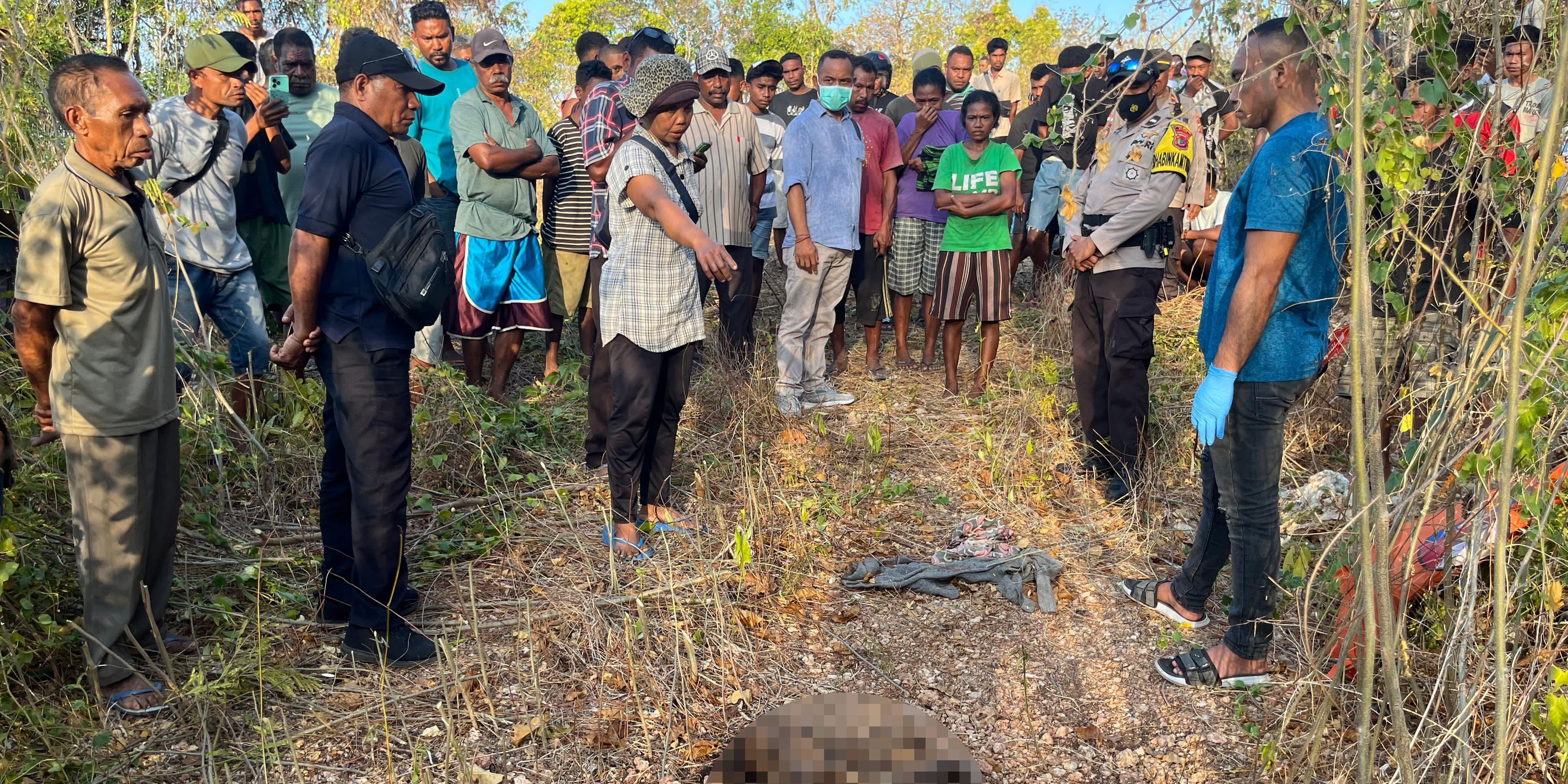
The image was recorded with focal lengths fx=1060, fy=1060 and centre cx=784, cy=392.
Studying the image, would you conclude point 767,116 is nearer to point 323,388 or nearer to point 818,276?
point 818,276

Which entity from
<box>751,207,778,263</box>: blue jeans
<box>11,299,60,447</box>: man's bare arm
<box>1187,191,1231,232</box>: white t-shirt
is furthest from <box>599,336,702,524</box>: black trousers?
<box>1187,191,1231,232</box>: white t-shirt

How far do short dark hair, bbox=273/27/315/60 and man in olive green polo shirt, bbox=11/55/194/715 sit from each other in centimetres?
307

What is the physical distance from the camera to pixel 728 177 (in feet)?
18.5

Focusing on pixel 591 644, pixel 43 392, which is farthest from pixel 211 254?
pixel 591 644

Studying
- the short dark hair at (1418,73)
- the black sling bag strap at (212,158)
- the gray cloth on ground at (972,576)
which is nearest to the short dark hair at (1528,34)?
the short dark hair at (1418,73)

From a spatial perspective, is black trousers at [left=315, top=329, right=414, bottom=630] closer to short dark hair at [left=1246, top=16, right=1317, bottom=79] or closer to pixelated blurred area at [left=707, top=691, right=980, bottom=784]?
pixelated blurred area at [left=707, top=691, right=980, bottom=784]

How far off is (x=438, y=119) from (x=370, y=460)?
3497 mm

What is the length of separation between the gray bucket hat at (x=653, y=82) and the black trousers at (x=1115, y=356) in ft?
6.59

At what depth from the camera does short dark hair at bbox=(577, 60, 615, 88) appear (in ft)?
20.3

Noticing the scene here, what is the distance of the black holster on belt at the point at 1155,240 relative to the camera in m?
4.49

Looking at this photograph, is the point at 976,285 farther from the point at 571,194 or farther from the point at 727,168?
the point at 571,194

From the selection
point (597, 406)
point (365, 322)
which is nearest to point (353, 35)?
point (365, 322)

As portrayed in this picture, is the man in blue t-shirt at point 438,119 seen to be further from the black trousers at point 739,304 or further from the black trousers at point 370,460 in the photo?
the black trousers at point 370,460

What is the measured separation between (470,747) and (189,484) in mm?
1845
